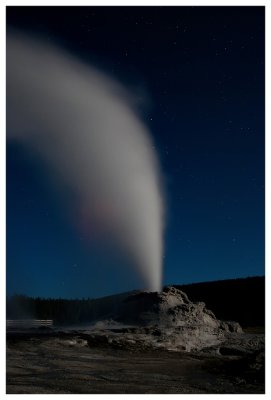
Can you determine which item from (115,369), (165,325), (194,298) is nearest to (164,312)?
(165,325)

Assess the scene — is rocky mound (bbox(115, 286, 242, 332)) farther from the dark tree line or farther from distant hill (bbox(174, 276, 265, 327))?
distant hill (bbox(174, 276, 265, 327))

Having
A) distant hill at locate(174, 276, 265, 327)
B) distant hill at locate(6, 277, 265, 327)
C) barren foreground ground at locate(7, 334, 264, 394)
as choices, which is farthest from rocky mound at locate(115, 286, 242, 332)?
distant hill at locate(174, 276, 265, 327)

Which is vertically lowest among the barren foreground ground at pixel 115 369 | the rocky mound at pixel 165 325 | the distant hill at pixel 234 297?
the distant hill at pixel 234 297

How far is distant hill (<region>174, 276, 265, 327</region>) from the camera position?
2373 centimetres

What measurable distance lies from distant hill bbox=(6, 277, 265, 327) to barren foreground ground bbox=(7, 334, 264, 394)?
3.58 metres

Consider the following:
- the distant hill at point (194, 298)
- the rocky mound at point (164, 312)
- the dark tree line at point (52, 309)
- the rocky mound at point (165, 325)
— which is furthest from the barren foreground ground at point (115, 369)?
the dark tree line at point (52, 309)

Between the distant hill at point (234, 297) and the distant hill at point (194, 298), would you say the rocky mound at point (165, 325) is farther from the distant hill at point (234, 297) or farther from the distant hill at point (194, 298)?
the distant hill at point (234, 297)

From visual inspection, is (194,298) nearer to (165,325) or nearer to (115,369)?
(165,325)

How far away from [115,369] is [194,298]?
18689 mm

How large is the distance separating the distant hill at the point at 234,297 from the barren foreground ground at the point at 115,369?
35.5ft

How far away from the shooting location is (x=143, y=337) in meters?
12.6

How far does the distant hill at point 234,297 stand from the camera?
23.7 m
